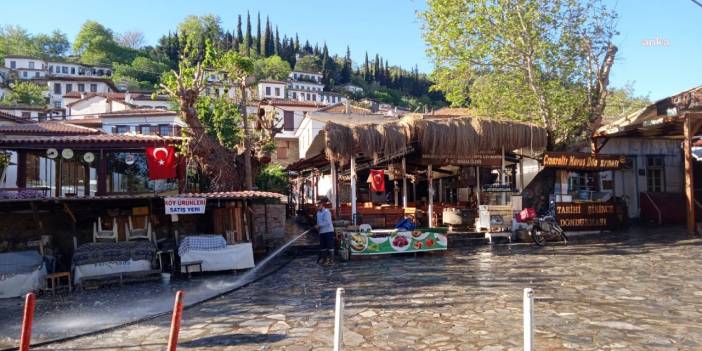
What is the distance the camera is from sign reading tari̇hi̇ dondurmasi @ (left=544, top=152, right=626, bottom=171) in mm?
16344

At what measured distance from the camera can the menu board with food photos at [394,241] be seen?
40.6 ft

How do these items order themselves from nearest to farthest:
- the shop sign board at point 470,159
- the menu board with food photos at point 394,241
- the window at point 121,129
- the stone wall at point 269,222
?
the menu board with food photos at point 394,241 < the stone wall at point 269,222 < the shop sign board at point 470,159 < the window at point 121,129

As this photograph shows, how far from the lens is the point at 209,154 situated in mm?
14453

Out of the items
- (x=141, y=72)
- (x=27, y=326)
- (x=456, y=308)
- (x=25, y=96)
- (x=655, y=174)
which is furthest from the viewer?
(x=141, y=72)

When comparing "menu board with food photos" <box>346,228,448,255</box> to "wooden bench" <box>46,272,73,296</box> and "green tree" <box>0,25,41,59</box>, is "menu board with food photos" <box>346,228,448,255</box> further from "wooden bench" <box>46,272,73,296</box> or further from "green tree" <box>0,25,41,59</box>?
"green tree" <box>0,25,41,59</box>

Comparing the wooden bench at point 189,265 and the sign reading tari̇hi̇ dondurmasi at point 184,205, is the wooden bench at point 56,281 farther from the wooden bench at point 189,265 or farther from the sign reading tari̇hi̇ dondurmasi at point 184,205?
the sign reading tari̇hi̇ dondurmasi at point 184,205

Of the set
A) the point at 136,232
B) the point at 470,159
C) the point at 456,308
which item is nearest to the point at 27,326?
the point at 456,308

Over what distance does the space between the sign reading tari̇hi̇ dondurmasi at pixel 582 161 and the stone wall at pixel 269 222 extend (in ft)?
29.3

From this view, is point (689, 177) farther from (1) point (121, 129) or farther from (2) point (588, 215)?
(1) point (121, 129)

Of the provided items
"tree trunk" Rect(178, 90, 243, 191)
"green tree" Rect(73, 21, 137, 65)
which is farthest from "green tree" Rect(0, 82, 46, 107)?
"tree trunk" Rect(178, 90, 243, 191)

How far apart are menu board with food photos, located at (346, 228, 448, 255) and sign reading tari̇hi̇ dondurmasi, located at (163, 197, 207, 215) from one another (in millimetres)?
3681

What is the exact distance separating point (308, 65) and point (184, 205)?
94353 millimetres

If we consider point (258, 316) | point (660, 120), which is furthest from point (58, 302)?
point (660, 120)

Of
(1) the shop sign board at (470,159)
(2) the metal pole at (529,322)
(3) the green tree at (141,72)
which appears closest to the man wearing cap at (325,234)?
(1) the shop sign board at (470,159)
